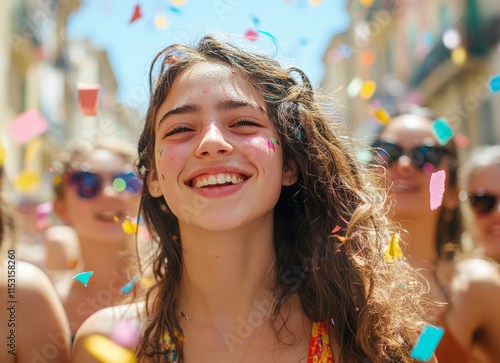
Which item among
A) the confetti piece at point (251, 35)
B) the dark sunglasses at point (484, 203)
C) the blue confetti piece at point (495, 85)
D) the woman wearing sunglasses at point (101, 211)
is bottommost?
the woman wearing sunglasses at point (101, 211)

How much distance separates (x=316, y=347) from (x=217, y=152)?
857 millimetres

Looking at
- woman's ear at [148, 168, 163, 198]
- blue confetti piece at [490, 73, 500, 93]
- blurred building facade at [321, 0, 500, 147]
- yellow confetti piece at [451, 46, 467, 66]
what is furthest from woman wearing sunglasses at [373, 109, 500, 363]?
yellow confetti piece at [451, 46, 467, 66]

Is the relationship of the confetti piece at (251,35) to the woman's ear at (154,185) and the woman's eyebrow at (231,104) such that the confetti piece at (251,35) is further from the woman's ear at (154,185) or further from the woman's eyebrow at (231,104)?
the woman's ear at (154,185)

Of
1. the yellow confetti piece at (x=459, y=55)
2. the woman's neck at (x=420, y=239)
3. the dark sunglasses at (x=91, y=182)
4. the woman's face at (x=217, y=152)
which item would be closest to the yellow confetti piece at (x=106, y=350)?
the woman's face at (x=217, y=152)

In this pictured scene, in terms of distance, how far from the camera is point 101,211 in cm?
344

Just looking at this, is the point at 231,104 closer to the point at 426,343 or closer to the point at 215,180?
the point at 215,180

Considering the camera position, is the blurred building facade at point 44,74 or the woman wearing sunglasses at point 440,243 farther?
the blurred building facade at point 44,74

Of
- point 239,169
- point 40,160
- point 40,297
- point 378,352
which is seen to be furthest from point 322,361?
point 40,160

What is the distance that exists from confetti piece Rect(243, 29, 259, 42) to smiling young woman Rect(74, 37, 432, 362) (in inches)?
7.0

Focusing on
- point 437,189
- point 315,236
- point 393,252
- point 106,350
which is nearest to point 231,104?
point 315,236

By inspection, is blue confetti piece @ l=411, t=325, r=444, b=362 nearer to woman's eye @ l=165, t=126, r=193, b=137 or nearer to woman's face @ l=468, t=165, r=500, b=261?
woman's eye @ l=165, t=126, r=193, b=137

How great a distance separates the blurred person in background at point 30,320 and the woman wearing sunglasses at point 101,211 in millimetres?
1073

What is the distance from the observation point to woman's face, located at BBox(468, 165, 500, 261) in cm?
324

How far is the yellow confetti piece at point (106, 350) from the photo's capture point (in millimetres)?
1946
